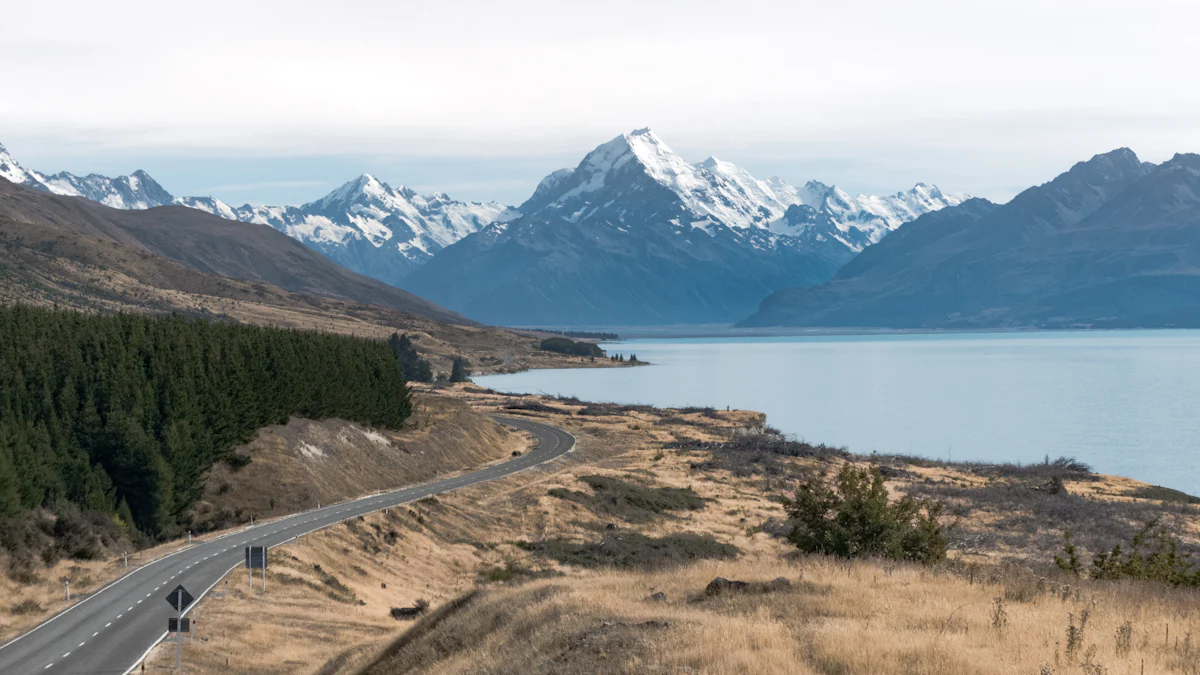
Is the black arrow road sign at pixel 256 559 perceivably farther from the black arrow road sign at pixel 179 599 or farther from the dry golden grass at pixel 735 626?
the black arrow road sign at pixel 179 599

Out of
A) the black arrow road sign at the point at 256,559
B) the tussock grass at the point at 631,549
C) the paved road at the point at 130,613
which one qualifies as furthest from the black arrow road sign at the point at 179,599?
the tussock grass at the point at 631,549

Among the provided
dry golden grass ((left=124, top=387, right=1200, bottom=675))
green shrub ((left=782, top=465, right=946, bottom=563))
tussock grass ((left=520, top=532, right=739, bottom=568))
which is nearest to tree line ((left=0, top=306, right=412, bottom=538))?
dry golden grass ((left=124, top=387, right=1200, bottom=675))

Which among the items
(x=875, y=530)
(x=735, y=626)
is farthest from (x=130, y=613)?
(x=735, y=626)

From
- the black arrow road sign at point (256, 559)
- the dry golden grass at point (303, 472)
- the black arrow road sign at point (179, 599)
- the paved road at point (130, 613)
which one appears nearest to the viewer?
the black arrow road sign at point (179, 599)

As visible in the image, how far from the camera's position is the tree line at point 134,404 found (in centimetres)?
5822

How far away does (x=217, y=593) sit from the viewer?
42500mm

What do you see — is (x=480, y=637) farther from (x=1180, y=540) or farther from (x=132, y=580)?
(x=1180, y=540)

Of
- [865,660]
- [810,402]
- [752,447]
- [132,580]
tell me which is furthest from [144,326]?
[810,402]

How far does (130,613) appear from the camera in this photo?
39.7 m

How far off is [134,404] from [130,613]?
101ft

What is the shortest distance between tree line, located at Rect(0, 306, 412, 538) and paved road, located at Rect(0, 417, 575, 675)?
7.55 meters

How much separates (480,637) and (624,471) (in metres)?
66.6

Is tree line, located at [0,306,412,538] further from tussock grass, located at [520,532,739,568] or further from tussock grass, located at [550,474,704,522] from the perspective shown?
tussock grass, located at [550,474,704,522]

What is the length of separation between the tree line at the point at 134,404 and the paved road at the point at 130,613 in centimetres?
755
